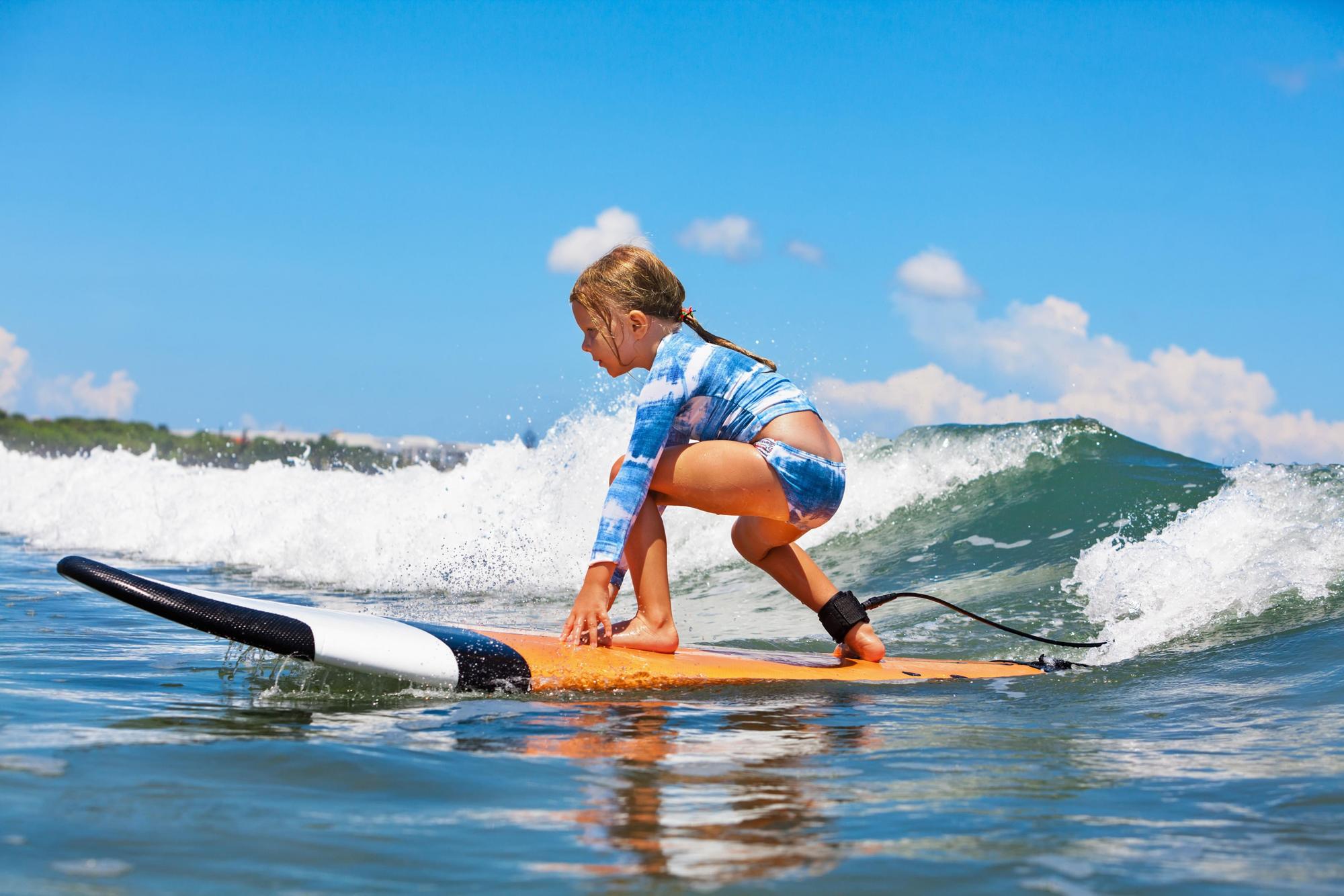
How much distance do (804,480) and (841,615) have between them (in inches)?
21.3

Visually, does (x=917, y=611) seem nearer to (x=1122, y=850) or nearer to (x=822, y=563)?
(x=822, y=563)

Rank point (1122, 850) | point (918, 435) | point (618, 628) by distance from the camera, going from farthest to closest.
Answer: point (918, 435) < point (618, 628) < point (1122, 850)

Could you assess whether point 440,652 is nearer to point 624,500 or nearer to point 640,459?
point 624,500

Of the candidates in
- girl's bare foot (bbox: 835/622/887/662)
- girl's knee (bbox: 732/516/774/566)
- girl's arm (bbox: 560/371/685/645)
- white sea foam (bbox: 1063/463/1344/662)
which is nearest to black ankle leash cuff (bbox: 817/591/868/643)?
girl's bare foot (bbox: 835/622/887/662)

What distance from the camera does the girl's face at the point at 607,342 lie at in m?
3.64

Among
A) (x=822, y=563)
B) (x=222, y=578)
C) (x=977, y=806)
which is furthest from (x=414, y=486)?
(x=977, y=806)

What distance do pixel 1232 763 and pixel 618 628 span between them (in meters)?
1.79

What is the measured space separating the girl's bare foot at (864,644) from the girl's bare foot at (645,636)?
0.64 m

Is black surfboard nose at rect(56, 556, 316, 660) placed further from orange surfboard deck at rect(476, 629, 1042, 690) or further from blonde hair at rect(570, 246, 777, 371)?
blonde hair at rect(570, 246, 777, 371)

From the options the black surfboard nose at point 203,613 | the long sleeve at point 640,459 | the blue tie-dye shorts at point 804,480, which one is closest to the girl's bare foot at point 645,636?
the long sleeve at point 640,459

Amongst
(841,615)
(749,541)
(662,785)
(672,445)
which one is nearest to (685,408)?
(672,445)

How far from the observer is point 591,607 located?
340 centimetres

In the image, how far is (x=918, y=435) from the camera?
31.5ft

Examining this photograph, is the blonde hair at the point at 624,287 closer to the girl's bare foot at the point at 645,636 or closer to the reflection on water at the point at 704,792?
the girl's bare foot at the point at 645,636
